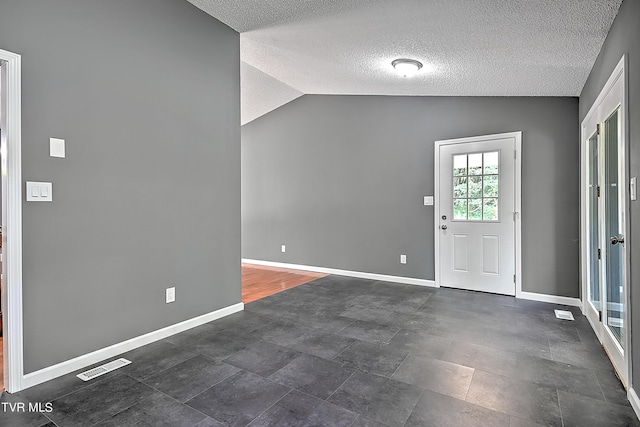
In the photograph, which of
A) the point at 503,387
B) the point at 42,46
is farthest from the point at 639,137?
the point at 42,46

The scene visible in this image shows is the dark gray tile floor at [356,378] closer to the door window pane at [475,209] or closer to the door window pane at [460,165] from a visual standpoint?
the door window pane at [475,209]

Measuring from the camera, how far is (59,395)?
2.11 m

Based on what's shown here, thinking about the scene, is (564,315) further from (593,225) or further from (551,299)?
(593,225)

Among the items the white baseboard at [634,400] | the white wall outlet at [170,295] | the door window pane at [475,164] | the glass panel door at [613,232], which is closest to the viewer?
the white baseboard at [634,400]

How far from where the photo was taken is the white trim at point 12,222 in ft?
6.99

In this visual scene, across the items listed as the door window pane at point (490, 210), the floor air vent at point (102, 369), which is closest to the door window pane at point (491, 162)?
the door window pane at point (490, 210)

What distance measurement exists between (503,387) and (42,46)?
142 inches

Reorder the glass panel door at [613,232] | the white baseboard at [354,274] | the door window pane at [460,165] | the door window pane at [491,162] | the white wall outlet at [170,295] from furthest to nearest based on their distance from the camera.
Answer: the white baseboard at [354,274]
the door window pane at [460,165]
the door window pane at [491,162]
the white wall outlet at [170,295]
the glass panel door at [613,232]

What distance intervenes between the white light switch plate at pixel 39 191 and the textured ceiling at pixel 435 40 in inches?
80.5

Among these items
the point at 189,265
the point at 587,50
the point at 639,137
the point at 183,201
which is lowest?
the point at 189,265

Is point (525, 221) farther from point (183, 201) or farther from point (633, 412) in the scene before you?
point (183, 201)

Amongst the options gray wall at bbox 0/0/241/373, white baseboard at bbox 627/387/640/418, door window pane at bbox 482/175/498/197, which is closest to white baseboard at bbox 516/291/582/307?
door window pane at bbox 482/175/498/197

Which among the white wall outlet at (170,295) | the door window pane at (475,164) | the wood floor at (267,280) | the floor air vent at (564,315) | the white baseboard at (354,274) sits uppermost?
the door window pane at (475,164)

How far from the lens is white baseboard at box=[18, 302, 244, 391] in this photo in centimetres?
226
